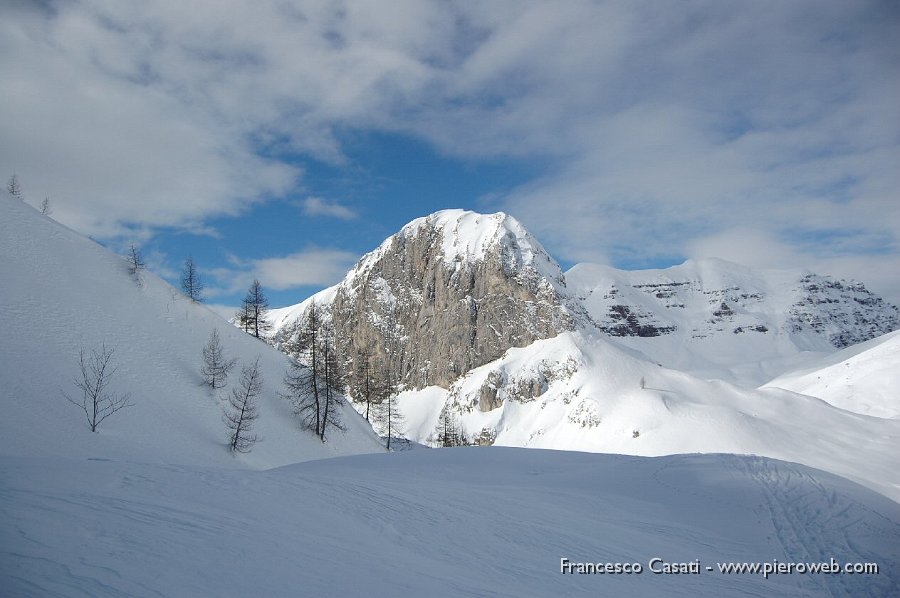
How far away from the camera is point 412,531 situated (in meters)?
8.99

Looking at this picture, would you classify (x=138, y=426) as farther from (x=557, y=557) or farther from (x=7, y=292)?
(x=557, y=557)

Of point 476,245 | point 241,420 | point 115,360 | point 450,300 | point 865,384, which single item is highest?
point 476,245

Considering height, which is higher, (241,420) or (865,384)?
(865,384)

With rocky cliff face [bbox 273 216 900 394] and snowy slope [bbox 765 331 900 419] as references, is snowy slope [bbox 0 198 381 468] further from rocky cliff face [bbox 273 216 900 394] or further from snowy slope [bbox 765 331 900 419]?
rocky cliff face [bbox 273 216 900 394]

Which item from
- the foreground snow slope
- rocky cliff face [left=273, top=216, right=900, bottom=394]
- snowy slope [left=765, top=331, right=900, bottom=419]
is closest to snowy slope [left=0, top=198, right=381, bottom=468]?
the foreground snow slope

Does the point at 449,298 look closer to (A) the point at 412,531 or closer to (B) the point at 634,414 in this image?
(B) the point at 634,414

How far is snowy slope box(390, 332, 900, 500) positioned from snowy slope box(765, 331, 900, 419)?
16.8 m

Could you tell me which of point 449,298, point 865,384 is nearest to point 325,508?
point 865,384

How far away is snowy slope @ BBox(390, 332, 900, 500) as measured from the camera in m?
44.3

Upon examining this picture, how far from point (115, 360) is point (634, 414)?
59.9 m

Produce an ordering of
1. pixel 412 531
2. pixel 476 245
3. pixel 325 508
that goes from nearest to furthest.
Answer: pixel 412 531, pixel 325 508, pixel 476 245

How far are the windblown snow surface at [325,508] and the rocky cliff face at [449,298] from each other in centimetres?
8715

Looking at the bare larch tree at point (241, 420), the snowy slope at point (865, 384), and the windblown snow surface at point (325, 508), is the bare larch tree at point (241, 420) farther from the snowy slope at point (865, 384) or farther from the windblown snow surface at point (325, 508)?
the snowy slope at point (865, 384)

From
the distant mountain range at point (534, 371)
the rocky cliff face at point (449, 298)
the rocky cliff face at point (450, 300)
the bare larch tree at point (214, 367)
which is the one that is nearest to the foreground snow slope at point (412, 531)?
the bare larch tree at point (214, 367)
